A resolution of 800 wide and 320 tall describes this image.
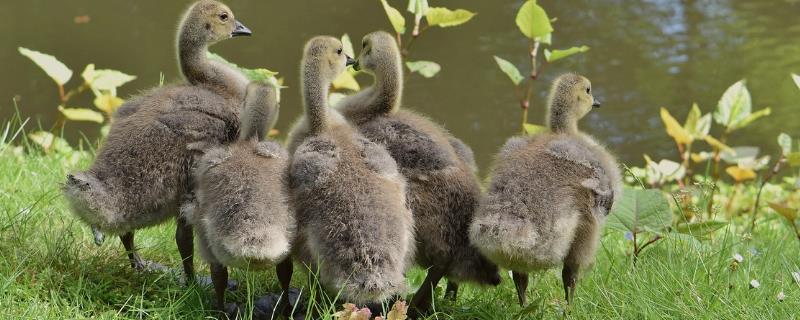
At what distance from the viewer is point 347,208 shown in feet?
15.2

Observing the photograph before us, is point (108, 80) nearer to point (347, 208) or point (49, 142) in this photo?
point (49, 142)

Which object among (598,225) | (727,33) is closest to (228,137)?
(598,225)

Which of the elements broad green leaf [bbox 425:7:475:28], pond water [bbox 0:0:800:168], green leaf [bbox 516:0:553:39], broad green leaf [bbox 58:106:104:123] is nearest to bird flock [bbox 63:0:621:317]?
green leaf [bbox 516:0:553:39]

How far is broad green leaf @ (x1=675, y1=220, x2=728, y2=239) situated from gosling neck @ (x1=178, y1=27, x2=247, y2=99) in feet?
8.13

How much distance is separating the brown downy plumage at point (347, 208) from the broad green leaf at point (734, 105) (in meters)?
3.06

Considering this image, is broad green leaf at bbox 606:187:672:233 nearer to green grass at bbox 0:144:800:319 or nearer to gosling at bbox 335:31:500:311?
green grass at bbox 0:144:800:319

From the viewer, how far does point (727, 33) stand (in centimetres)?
1416

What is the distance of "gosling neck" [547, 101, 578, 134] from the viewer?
5.36m

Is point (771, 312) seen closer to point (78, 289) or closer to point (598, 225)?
point (598, 225)

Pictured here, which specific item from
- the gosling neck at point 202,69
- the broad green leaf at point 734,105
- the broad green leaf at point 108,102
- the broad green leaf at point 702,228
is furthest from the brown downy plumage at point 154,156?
the broad green leaf at point 734,105

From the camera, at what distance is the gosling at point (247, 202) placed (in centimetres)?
456

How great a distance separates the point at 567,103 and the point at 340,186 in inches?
52.2

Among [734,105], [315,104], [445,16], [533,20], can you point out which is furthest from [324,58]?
[734,105]

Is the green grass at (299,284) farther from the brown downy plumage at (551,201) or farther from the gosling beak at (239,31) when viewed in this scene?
the gosling beak at (239,31)
